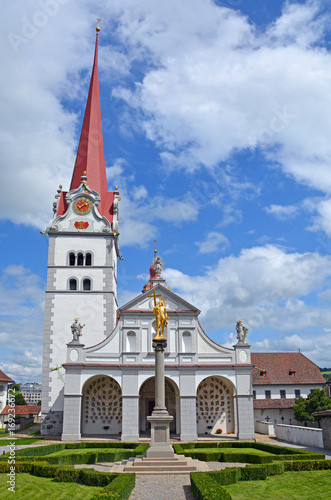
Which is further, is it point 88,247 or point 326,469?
point 88,247

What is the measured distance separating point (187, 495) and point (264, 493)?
2.76 metres

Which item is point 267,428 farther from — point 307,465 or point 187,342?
point 307,465

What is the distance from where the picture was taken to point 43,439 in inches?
1382

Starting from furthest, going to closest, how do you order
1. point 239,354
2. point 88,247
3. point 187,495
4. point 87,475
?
1. point 88,247
2. point 239,354
3. point 87,475
4. point 187,495

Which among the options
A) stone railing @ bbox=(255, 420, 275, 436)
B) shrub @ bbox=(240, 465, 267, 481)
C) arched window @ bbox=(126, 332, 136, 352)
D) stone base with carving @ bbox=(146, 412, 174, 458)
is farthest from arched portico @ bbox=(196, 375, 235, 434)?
shrub @ bbox=(240, 465, 267, 481)

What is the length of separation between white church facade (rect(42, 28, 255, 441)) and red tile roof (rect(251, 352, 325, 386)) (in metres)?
20.1

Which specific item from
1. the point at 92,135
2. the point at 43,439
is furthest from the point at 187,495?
the point at 92,135

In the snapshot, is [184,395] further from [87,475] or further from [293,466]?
[87,475]

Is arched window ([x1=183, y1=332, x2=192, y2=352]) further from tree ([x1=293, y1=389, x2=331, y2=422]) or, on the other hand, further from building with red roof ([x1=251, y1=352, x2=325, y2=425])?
building with red roof ([x1=251, y1=352, x2=325, y2=425])

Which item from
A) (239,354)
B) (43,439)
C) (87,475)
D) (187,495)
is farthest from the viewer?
(239,354)

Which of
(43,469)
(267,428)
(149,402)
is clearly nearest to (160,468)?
(43,469)

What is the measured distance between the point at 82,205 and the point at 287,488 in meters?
32.9

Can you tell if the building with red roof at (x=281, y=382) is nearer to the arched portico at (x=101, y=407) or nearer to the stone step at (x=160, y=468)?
the arched portico at (x=101, y=407)

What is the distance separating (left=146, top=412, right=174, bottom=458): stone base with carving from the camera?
72.2 feet
